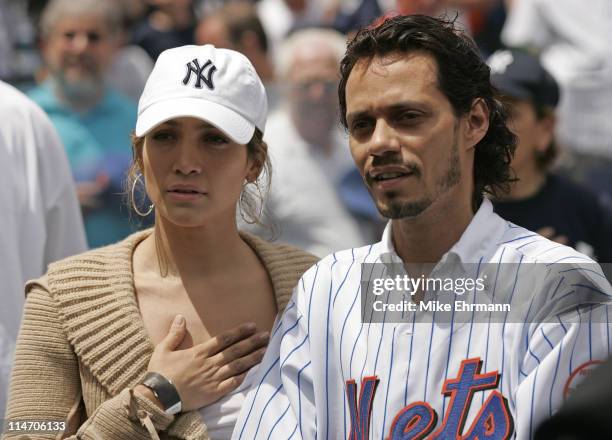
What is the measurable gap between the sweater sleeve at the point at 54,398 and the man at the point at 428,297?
271 millimetres

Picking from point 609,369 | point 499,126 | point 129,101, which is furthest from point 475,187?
point 129,101

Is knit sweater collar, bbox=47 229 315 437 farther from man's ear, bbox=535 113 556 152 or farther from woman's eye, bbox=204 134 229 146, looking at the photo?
man's ear, bbox=535 113 556 152

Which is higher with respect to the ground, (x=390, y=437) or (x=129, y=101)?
(x=129, y=101)

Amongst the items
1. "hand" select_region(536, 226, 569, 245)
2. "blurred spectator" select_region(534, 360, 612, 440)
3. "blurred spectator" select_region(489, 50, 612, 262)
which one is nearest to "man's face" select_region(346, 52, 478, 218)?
"blurred spectator" select_region(534, 360, 612, 440)

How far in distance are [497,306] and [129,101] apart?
→ 4.25 meters

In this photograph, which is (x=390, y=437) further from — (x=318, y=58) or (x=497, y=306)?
(x=318, y=58)

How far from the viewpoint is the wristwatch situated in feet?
8.86

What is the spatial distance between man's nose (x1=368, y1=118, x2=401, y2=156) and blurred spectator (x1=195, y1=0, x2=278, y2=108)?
13.3ft

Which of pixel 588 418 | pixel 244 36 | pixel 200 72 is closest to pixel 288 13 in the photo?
pixel 244 36

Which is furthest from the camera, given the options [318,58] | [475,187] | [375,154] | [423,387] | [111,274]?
[318,58]

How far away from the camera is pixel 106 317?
2.82m

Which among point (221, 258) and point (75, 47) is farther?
point (75, 47)

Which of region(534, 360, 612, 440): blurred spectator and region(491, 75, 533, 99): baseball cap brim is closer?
region(534, 360, 612, 440): blurred spectator

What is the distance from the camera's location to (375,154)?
2523 mm
